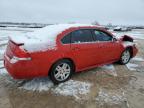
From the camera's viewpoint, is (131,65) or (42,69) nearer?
(42,69)

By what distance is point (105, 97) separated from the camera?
4.64 m

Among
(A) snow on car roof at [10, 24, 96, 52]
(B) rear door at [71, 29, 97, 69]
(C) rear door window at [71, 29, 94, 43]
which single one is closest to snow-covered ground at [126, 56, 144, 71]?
(B) rear door at [71, 29, 97, 69]

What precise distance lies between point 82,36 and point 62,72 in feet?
4.31

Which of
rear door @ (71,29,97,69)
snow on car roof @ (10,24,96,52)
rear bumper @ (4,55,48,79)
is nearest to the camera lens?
rear bumper @ (4,55,48,79)

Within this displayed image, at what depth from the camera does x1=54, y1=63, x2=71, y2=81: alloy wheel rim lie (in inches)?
209

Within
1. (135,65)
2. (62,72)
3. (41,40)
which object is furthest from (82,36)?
(135,65)

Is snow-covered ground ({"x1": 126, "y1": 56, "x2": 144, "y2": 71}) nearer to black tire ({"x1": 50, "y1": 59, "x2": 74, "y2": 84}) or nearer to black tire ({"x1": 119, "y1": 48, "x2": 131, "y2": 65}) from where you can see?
black tire ({"x1": 119, "y1": 48, "x2": 131, "y2": 65})

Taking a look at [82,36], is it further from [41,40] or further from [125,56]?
[125,56]

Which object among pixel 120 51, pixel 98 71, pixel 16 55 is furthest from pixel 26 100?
pixel 120 51

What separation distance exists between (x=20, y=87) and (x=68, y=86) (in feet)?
4.32

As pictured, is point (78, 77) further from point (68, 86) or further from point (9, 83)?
point (9, 83)

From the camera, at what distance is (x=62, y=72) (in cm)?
541

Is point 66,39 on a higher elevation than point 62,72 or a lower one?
higher

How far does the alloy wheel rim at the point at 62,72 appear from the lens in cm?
531
